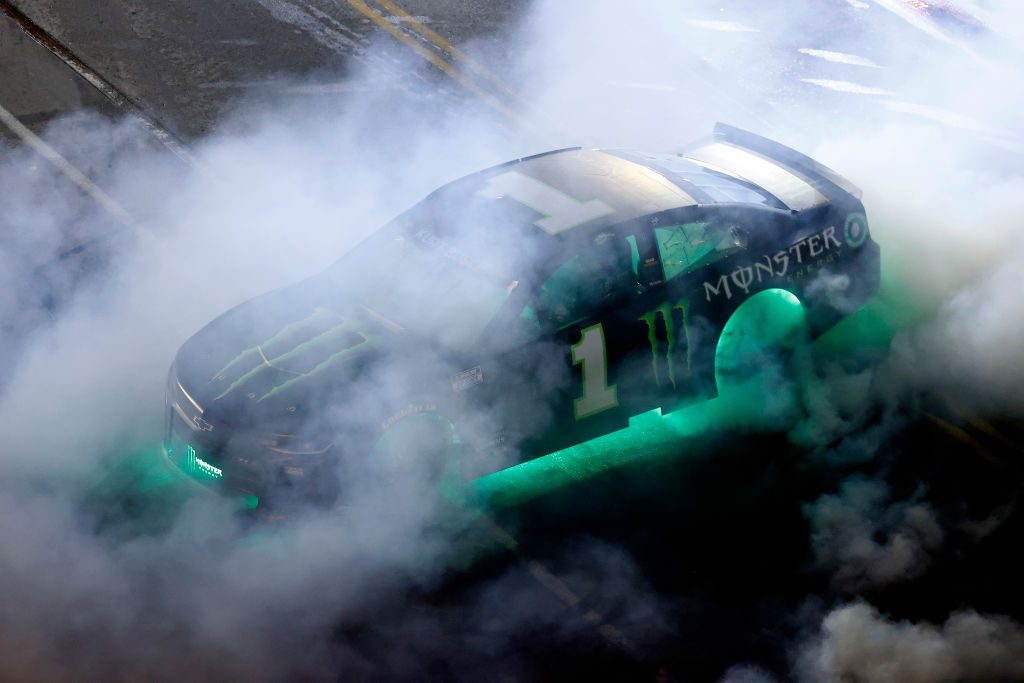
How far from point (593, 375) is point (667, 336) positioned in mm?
513

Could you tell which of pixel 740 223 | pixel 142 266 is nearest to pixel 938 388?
pixel 740 223

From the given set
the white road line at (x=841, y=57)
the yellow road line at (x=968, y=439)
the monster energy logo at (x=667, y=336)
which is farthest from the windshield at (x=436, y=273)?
the white road line at (x=841, y=57)

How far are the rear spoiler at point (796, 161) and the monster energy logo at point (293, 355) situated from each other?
119 inches

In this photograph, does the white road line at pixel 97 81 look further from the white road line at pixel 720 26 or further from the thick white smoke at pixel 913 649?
the thick white smoke at pixel 913 649

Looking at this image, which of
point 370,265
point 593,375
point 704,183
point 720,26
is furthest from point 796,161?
point 720,26

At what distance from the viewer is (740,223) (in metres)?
6.88

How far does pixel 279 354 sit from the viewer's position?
6.40 metres

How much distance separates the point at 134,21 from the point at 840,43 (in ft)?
24.0

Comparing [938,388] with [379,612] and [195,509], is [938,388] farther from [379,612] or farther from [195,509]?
[195,509]

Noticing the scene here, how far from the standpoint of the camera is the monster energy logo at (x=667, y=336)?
6551 mm

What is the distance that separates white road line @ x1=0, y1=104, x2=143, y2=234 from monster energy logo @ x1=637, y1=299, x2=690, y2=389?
14.6 ft

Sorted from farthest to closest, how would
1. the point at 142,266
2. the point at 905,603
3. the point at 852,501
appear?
the point at 142,266
the point at 852,501
the point at 905,603

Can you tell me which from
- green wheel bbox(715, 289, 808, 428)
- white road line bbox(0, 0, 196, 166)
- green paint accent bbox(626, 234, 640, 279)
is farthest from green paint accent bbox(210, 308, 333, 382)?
white road line bbox(0, 0, 196, 166)

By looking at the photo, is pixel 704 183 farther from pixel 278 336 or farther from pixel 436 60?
pixel 436 60
